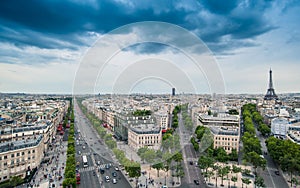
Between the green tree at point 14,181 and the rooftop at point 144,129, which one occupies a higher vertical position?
the rooftop at point 144,129

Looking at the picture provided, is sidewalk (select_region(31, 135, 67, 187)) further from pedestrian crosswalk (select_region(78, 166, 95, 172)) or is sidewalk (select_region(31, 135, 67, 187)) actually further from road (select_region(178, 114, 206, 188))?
road (select_region(178, 114, 206, 188))

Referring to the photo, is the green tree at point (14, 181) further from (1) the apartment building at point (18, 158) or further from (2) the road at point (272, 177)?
(2) the road at point (272, 177)

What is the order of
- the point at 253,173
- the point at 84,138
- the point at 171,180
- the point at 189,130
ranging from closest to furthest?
the point at 171,180
the point at 253,173
the point at 84,138
the point at 189,130

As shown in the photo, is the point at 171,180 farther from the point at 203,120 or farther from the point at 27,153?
the point at 203,120

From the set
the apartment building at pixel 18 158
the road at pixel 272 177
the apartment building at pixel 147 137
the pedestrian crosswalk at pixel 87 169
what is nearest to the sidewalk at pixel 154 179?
the apartment building at pixel 147 137

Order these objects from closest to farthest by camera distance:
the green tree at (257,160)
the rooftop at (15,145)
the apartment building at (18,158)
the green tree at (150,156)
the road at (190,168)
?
the road at (190,168)
the apartment building at (18,158)
the rooftop at (15,145)
the green tree at (257,160)
the green tree at (150,156)

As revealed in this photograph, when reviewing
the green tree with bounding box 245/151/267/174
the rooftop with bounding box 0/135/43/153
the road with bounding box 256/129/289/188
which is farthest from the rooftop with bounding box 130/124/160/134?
the road with bounding box 256/129/289/188

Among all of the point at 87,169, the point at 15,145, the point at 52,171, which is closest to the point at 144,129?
the point at 87,169

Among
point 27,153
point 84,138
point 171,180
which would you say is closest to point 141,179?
point 171,180

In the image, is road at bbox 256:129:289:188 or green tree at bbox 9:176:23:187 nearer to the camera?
green tree at bbox 9:176:23:187

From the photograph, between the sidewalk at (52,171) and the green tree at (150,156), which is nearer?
the sidewalk at (52,171)

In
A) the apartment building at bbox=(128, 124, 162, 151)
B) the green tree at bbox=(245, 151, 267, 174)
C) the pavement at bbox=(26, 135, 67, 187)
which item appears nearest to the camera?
the pavement at bbox=(26, 135, 67, 187)
